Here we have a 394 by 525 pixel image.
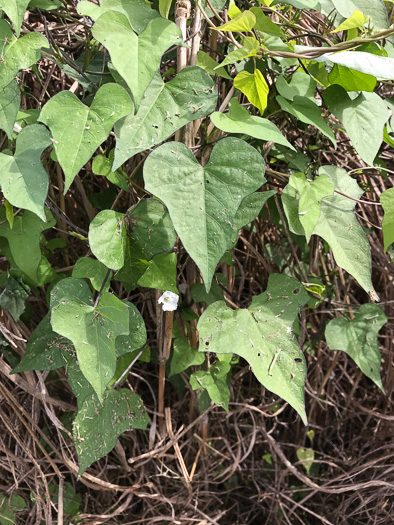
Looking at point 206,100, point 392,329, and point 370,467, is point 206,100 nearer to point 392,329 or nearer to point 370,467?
point 392,329

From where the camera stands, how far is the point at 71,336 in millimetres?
586

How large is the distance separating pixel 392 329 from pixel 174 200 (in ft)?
A: 2.43

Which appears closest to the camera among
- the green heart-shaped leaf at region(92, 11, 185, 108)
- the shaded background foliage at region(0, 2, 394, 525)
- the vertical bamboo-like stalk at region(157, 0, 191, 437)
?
the green heart-shaped leaf at region(92, 11, 185, 108)

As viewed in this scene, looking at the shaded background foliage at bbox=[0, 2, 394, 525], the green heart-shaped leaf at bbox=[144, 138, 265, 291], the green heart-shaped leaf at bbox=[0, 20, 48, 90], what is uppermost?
the green heart-shaped leaf at bbox=[0, 20, 48, 90]

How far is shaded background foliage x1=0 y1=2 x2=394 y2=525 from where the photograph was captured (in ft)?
2.82

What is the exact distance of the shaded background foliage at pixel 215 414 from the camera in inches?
33.8

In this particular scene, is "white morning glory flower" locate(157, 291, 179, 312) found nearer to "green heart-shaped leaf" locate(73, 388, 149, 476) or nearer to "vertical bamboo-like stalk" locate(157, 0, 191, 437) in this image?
"vertical bamboo-like stalk" locate(157, 0, 191, 437)

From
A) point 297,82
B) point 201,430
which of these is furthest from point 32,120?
point 201,430

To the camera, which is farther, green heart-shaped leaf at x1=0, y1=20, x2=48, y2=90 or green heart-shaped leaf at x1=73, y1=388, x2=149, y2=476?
green heart-shaped leaf at x1=73, y1=388, x2=149, y2=476

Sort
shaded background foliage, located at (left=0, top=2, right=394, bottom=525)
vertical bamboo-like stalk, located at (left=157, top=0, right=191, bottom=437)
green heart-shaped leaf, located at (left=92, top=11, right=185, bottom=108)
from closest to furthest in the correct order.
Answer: green heart-shaped leaf, located at (left=92, top=11, right=185, bottom=108)
vertical bamboo-like stalk, located at (left=157, top=0, right=191, bottom=437)
shaded background foliage, located at (left=0, top=2, right=394, bottom=525)

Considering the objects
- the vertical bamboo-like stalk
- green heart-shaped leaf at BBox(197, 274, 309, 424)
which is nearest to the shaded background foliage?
the vertical bamboo-like stalk

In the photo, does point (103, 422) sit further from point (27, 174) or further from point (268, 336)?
point (27, 174)

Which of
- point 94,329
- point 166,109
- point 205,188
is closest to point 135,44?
point 166,109

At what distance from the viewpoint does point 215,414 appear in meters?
1.04
